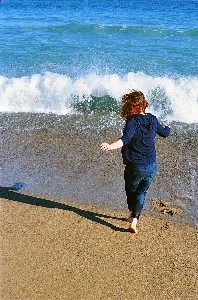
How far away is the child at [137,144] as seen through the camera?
131 inches

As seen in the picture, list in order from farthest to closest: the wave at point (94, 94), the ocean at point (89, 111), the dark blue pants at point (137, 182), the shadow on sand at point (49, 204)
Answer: the wave at point (94, 94)
the ocean at point (89, 111)
the shadow on sand at point (49, 204)
the dark blue pants at point (137, 182)

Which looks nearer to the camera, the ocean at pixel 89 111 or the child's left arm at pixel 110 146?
the child's left arm at pixel 110 146

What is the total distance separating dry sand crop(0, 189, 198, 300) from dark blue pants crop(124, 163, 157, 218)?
29cm

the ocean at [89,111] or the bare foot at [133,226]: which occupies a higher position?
the bare foot at [133,226]

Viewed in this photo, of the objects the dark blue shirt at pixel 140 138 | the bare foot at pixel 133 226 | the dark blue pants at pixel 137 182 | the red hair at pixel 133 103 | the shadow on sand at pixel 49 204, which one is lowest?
the shadow on sand at pixel 49 204

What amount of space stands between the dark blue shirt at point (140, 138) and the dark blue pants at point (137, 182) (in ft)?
0.19

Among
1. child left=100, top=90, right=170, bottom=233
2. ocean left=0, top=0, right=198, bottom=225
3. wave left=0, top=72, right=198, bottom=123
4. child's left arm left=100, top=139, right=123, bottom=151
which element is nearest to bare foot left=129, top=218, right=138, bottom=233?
child left=100, top=90, right=170, bottom=233

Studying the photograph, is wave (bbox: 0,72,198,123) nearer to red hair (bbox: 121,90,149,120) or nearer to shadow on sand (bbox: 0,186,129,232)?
shadow on sand (bbox: 0,186,129,232)

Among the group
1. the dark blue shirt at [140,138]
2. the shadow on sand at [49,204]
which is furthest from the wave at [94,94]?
the dark blue shirt at [140,138]

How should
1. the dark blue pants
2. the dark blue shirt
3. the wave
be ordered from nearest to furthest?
the dark blue shirt → the dark blue pants → the wave

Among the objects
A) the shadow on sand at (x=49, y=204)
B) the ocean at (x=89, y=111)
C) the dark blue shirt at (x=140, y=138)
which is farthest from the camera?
the ocean at (x=89, y=111)

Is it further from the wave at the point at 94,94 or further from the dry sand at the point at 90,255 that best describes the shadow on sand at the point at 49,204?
the wave at the point at 94,94

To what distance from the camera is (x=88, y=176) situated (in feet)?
15.9

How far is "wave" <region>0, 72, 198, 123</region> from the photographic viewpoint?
7.88m
